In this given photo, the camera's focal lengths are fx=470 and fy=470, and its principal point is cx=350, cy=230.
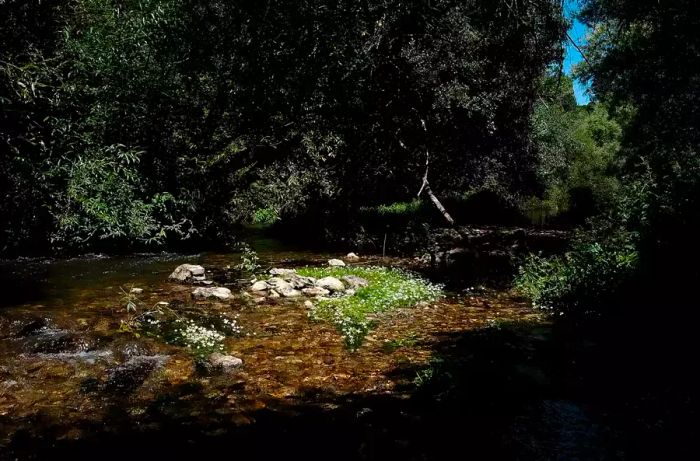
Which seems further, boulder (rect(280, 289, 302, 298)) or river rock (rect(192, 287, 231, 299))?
boulder (rect(280, 289, 302, 298))

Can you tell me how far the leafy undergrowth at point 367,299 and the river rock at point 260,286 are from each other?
1.87 meters

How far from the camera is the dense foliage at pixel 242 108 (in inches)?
283

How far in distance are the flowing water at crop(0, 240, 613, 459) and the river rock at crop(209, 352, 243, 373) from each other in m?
0.17

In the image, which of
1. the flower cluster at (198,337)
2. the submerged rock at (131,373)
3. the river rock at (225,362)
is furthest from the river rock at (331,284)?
the submerged rock at (131,373)

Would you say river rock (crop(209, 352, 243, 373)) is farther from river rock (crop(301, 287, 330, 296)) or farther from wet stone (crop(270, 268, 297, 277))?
wet stone (crop(270, 268, 297, 277))

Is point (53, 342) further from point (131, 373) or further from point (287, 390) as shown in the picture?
point (287, 390)

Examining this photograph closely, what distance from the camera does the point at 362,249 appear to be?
23.7 metres

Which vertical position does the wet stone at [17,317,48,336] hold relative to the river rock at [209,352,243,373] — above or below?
below

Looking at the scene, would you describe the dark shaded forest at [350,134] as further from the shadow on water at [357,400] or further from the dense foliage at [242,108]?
the shadow on water at [357,400]

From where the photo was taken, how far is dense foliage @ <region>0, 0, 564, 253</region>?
7191 mm

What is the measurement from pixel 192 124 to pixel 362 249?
1001cm

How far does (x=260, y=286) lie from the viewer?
13.1 metres

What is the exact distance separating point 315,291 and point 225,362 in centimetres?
551

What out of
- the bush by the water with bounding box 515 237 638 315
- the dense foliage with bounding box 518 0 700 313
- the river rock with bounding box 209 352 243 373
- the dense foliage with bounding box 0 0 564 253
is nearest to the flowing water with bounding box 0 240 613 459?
the river rock with bounding box 209 352 243 373
